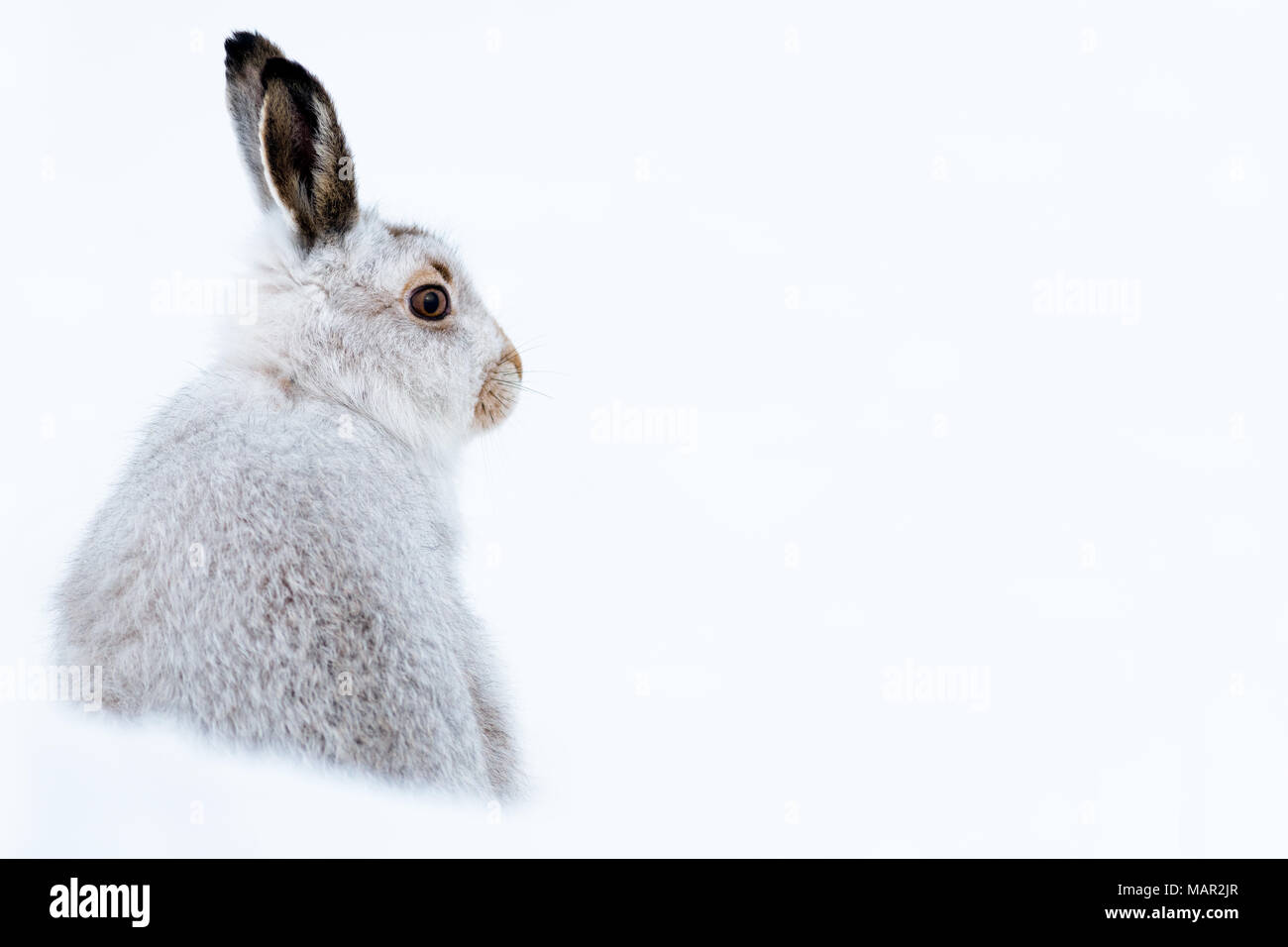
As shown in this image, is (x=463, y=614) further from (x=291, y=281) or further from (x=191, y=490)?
(x=291, y=281)

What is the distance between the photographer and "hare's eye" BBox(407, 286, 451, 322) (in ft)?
8.95

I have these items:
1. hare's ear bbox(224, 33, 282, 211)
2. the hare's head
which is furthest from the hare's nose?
hare's ear bbox(224, 33, 282, 211)

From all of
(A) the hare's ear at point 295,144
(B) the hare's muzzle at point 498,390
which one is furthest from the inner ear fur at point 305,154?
(B) the hare's muzzle at point 498,390

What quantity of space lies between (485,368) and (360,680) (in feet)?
3.27

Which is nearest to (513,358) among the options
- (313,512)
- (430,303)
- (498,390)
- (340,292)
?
(498,390)

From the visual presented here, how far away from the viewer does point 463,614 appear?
99.9 inches

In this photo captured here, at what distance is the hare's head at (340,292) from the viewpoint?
8.14 ft

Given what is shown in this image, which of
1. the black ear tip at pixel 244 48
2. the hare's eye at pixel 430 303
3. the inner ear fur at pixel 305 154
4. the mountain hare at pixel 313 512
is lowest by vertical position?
the mountain hare at pixel 313 512

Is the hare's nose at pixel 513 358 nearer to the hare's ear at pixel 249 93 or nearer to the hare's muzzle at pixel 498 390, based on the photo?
the hare's muzzle at pixel 498 390

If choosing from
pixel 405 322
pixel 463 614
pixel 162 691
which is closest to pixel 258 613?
pixel 162 691

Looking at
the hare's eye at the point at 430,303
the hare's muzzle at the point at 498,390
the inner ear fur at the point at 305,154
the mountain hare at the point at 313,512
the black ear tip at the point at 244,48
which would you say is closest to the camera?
the mountain hare at the point at 313,512

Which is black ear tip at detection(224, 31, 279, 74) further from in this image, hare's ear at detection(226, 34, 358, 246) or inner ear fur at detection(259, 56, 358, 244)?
inner ear fur at detection(259, 56, 358, 244)

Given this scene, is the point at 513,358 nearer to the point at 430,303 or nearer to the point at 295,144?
the point at 430,303

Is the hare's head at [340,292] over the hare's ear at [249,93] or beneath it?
beneath
